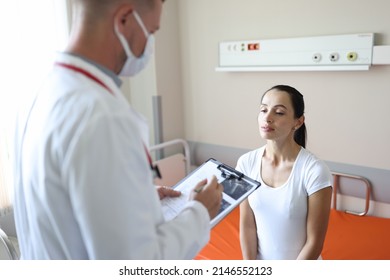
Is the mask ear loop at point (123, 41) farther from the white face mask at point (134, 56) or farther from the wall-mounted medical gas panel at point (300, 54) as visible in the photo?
the wall-mounted medical gas panel at point (300, 54)

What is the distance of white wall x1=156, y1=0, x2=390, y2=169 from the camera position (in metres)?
2.67

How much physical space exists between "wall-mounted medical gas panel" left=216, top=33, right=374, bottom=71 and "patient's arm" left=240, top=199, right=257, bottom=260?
1.44 m

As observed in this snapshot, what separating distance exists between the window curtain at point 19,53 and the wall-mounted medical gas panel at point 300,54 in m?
1.44

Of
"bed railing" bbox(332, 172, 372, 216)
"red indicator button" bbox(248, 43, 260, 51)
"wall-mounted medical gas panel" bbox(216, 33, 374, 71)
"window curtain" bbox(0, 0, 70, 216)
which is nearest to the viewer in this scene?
"window curtain" bbox(0, 0, 70, 216)

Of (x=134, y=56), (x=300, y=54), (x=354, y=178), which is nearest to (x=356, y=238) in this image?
(x=354, y=178)

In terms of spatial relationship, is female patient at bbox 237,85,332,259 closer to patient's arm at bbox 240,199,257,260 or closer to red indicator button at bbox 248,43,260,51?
patient's arm at bbox 240,199,257,260

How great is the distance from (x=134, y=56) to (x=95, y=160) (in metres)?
→ 0.31

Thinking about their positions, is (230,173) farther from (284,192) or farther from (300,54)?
(300,54)

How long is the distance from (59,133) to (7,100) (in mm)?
2057

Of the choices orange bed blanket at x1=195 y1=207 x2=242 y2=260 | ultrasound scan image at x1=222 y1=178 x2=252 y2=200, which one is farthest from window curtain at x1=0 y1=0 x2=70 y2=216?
ultrasound scan image at x1=222 y1=178 x2=252 y2=200

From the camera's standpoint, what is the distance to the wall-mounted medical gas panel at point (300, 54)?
2598mm

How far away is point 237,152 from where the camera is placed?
11.4 ft
